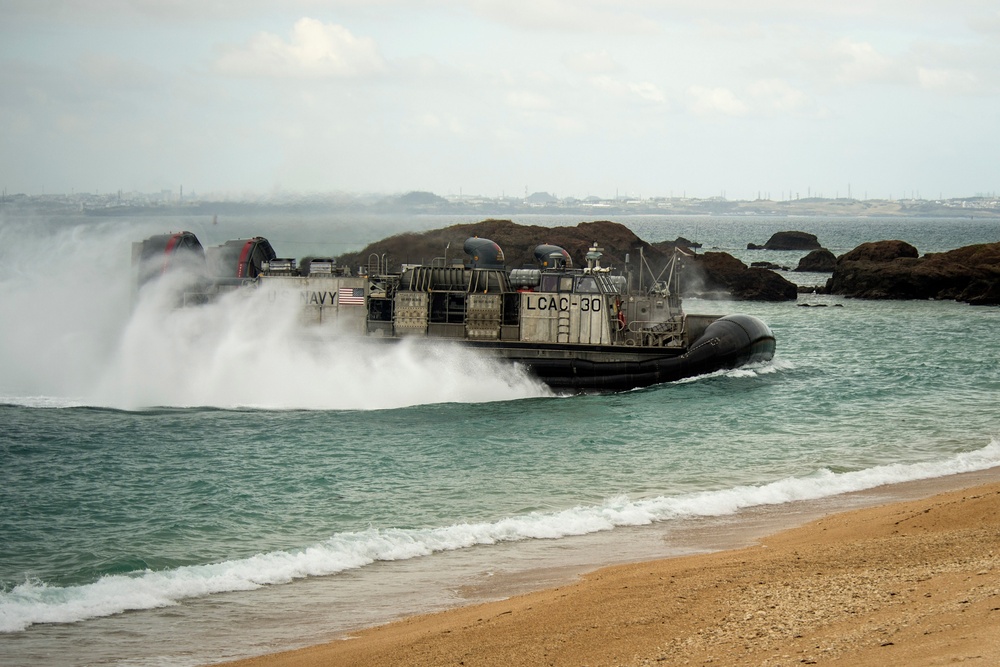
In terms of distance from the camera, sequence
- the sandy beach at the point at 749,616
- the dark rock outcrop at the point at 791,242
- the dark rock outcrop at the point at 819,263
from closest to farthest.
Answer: the sandy beach at the point at 749,616 → the dark rock outcrop at the point at 819,263 → the dark rock outcrop at the point at 791,242

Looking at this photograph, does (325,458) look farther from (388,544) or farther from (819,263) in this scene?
(819,263)

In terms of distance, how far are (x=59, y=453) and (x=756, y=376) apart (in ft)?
56.5

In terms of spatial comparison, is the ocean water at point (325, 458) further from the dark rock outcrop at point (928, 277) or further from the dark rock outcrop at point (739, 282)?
the dark rock outcrop at point (739, 282)

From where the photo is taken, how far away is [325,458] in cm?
1670

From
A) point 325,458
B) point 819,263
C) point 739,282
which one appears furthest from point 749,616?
point 819,263

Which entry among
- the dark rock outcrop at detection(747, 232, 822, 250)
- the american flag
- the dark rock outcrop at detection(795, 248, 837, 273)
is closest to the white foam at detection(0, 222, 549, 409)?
the american flag

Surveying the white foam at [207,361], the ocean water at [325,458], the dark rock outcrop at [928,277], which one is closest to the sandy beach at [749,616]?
the ocean water at [325,458]

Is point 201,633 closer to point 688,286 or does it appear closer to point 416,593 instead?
point 416,593

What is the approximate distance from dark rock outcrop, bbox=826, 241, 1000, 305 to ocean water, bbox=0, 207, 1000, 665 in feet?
64.7

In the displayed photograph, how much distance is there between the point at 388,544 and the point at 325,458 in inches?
216

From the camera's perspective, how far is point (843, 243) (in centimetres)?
12038

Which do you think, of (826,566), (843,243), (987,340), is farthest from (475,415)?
(843,243)

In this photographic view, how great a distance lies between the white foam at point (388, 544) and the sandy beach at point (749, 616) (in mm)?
2220

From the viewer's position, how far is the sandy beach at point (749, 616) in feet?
21.7
